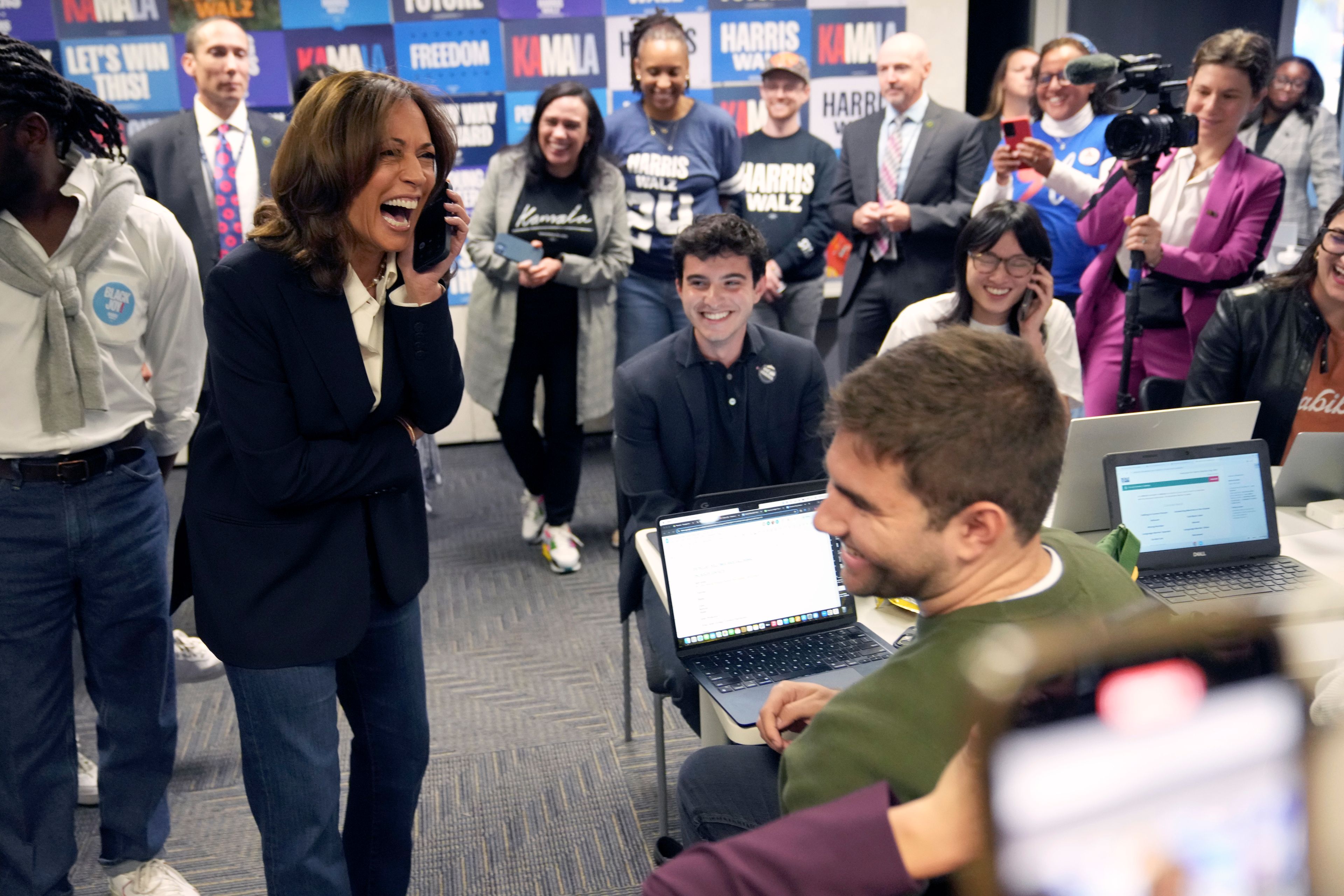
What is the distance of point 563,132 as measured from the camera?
371cm

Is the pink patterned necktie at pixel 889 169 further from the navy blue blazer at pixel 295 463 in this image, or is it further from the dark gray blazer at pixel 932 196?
the navy blue blazer at pixel 295 463

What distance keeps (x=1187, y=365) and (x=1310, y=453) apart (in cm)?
108

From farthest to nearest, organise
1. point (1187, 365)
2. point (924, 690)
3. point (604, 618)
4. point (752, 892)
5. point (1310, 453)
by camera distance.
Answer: point (604, 618) < point (1187, 365) < point (1310, 453) < point (924, 690) < point (752, 892)

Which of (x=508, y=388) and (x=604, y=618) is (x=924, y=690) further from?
(x=508, y=388)

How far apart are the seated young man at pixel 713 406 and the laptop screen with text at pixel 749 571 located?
18.0 inches

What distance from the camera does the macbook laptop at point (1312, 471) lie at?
2240mm

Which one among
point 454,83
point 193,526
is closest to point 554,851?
point 193,526

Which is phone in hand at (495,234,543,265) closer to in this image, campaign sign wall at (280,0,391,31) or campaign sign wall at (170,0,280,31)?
campaign sign wall at (280,0,391,31)

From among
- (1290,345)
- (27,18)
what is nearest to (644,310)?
(1290,345)

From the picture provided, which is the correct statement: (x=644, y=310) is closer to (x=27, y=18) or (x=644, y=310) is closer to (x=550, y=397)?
(x=550, y=397)

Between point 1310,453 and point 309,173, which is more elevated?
point 309,173

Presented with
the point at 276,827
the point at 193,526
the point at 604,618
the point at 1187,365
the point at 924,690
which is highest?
the point at 924,690

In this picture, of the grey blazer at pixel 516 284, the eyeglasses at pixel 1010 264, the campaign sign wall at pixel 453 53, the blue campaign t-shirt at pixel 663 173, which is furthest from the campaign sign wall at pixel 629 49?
the eyeglasses at pixel 1010 264

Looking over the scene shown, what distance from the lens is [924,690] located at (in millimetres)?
946
